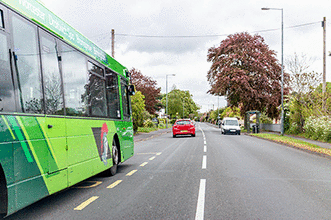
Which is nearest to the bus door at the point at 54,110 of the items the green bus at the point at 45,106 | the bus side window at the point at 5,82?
the green bus at the point at 45,106

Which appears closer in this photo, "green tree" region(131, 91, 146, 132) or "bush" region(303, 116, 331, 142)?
"bush" region(303, 116, 331, 142)

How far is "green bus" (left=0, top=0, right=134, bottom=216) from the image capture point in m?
3.72

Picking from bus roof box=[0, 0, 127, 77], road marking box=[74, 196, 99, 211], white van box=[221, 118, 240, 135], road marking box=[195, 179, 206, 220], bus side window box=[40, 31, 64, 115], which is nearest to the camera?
bus roof box=[0, 0, 127, 77]

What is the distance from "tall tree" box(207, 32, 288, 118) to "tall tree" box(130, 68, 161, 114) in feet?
24.6

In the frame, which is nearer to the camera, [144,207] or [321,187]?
[144,207]

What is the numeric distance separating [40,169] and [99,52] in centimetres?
392

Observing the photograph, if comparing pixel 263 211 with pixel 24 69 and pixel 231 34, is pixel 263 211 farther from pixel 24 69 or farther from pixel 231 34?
pixel 231 34

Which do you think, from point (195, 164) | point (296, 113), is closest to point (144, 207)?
point (195, 164)

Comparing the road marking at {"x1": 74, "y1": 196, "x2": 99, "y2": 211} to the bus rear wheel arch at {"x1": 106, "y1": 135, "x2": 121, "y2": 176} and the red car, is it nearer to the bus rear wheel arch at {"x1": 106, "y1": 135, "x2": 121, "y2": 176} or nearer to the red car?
the bus rear wheel arch at {"x1": 106, "y1": 135, "x2": 121, "y2": 176}

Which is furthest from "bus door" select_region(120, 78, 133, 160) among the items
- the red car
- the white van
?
the white van

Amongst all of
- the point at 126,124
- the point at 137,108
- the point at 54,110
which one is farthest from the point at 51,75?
the point at 137,108

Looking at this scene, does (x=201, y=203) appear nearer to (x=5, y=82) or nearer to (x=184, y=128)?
(x=5, y=82)

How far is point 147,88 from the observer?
3750 centimetres

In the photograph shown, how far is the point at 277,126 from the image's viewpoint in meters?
37.1
